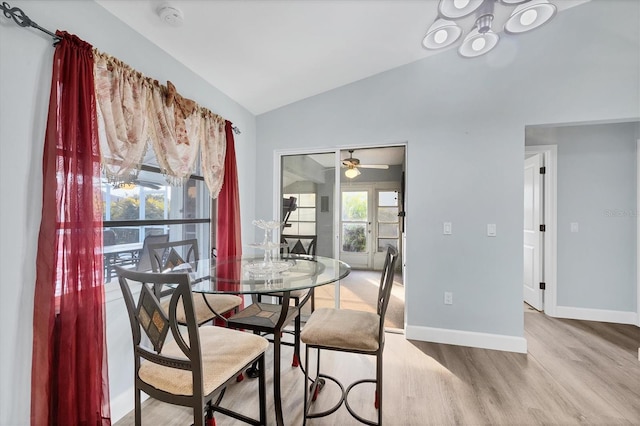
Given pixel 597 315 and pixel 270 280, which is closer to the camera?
pixel 270 280

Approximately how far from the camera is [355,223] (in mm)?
3389

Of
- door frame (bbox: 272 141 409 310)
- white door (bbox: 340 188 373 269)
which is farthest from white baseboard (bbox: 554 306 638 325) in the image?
white door (bbox: 340 188 373 269)

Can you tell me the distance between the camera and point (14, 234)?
1249mm

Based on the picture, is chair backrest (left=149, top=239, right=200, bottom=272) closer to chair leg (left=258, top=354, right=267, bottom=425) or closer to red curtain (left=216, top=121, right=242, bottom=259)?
red curtain (left=216, top=121, right=242, bottom=259)

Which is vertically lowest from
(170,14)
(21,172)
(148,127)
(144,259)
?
(144,259)

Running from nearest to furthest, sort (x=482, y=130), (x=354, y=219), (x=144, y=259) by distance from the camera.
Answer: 1. (x=144, y=259)
2. (x=482, y=130)
3. (x=354, y=219)

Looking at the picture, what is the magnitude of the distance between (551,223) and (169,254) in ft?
13.7

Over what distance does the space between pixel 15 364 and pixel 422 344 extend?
2838 millimetres

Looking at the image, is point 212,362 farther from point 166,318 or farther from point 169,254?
point 169,254

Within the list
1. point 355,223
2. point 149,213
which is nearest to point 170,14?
point 149,213

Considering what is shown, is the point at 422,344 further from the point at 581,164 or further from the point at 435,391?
the point at 581,164

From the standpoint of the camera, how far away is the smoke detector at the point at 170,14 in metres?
1.65

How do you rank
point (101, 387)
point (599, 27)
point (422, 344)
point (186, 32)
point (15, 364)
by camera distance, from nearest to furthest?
point (15, 364) → point (101, 387) → point (186, 32) → point (599, 27) → point (422, 344)

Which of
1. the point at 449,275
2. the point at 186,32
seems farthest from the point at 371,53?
the point at 449,275
